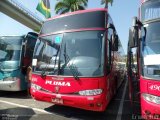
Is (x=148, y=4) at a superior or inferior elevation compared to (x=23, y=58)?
superior

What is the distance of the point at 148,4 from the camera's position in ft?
21.6

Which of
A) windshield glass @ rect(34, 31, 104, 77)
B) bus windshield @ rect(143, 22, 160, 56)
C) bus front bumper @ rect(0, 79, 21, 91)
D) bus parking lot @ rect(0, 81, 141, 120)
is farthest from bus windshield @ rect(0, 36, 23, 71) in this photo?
bus windshield @ rect(143, 22, 160, 56)

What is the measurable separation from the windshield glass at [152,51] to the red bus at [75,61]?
1.24m

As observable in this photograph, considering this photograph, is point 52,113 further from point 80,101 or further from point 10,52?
point 10,52

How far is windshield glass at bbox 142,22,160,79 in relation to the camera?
547 centimetres

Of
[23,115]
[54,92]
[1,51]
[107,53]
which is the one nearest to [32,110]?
[23,115]

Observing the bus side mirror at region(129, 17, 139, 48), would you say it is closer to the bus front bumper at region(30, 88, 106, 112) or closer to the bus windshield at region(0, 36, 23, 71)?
the bus front bumper at region(30, 88, 106, 112)

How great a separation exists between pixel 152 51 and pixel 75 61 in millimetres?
2109

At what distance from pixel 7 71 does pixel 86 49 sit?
446cm

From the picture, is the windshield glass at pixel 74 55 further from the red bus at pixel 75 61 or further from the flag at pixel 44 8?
the flag at pixel 44 8

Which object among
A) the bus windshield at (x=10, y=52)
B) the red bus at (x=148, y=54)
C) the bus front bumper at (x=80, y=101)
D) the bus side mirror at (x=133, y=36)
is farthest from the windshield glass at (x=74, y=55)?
the bus windshield at (x=10, y=52)

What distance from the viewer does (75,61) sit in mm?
6730

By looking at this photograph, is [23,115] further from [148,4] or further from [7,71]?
[148,4]

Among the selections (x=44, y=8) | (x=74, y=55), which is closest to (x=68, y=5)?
(x=44, y=8)
